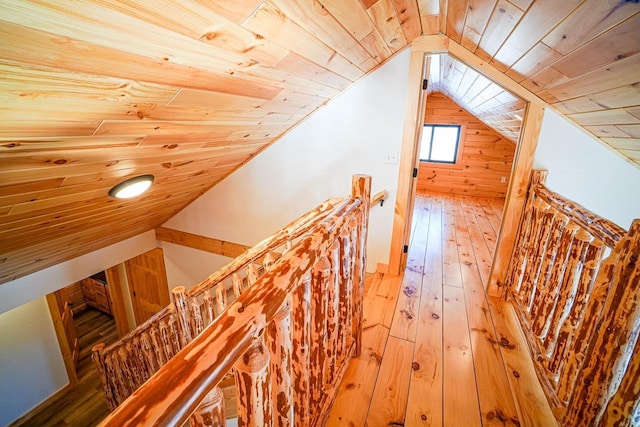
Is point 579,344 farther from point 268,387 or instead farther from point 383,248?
point 383,248

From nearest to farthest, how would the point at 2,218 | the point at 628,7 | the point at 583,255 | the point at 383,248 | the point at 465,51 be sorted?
the point at 628,7
the point at 583,255
the point at 2,218
the point at 465,51
the point at 383,248

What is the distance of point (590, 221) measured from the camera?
4.30 ft

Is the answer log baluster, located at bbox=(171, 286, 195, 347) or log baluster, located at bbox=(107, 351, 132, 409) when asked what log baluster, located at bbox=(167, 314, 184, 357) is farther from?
log baluster, located at bbox=(107, 351, 132, 409)

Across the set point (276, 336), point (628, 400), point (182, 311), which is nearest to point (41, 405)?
point (182, 311)

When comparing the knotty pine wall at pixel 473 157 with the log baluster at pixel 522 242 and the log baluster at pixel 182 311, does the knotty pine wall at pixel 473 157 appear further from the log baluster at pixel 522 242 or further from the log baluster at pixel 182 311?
the log baluster at pixel 182 311

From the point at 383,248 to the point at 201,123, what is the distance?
1892 mm

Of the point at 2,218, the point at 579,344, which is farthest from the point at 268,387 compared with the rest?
the point at 2,218

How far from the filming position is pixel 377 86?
235 centimetres

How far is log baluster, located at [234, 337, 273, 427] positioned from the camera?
0.58m

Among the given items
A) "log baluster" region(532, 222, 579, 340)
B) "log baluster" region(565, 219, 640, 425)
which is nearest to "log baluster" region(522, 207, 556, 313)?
"log baluster" region(532, 222, 579, 340)

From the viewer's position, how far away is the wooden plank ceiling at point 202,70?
2.71 feet

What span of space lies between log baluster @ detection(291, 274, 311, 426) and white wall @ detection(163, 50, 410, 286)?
5.94ft

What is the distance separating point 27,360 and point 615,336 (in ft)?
18.8

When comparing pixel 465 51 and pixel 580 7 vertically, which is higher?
pixel 465 51
